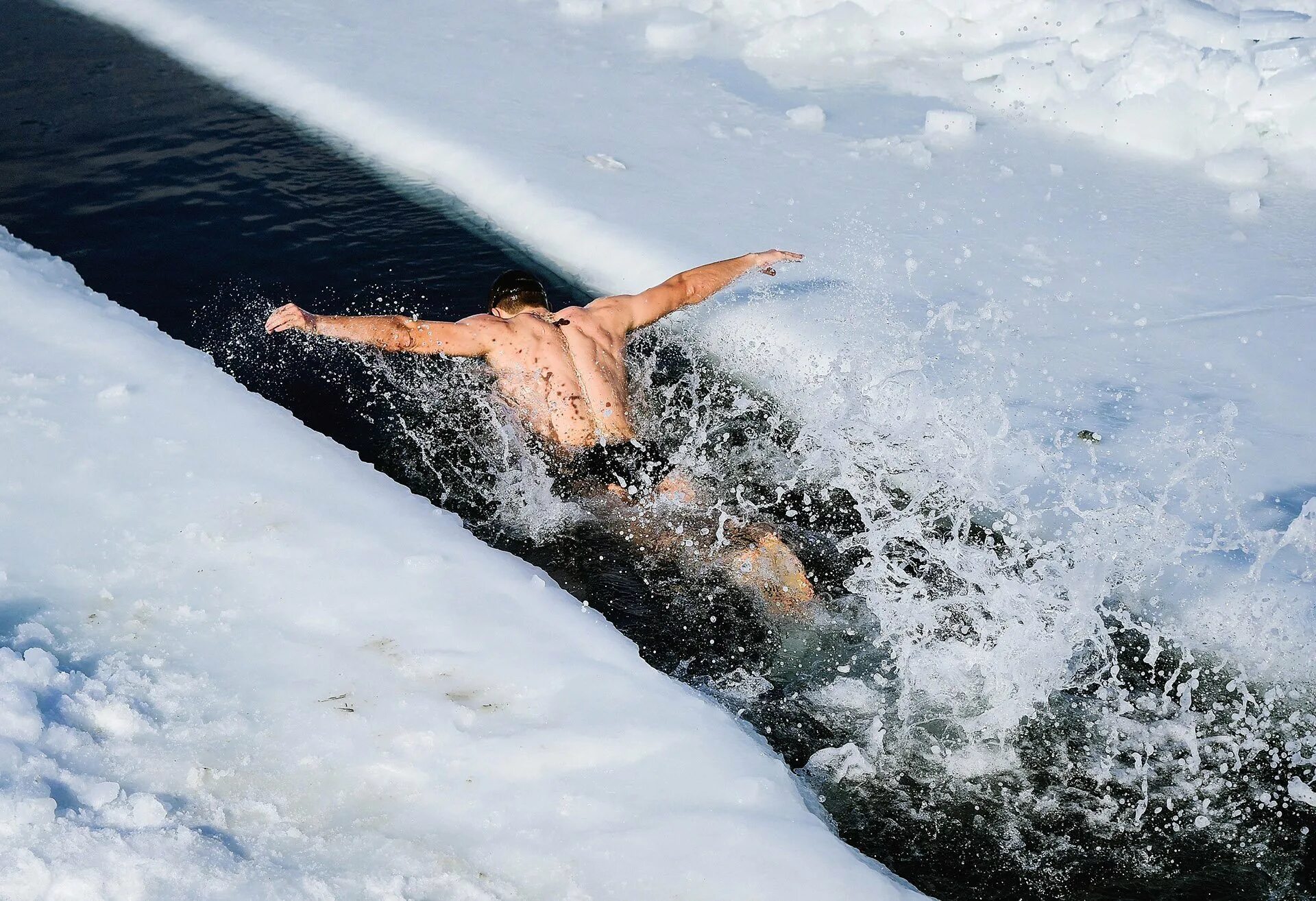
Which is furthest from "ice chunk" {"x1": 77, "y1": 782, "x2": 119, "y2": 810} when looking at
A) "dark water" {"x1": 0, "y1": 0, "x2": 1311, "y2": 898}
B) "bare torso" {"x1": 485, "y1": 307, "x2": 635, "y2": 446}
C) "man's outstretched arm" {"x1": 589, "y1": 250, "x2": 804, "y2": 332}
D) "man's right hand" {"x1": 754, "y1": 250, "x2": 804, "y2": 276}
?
"man's right hand" {"x1": 754, "y1": 250, "x2": 804, "y2": 276}

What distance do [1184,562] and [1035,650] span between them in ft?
2.52

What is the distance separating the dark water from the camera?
293 cm

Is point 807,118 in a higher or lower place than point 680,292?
higher

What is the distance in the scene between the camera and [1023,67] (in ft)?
24.7

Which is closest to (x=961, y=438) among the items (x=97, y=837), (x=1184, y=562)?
(x=1184, y=562)

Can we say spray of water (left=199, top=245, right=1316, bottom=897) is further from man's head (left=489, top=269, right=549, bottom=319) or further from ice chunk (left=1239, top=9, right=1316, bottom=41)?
ice chunk (left=1239, top=9, right=1316, bottom=41)

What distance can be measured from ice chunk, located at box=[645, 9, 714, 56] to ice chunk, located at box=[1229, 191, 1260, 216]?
3.90 metres

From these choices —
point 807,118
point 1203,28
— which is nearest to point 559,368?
point 807,118

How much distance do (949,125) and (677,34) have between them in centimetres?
241

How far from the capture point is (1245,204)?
246 inches

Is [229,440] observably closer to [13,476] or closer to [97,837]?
[13,476]

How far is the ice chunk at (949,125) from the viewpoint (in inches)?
275

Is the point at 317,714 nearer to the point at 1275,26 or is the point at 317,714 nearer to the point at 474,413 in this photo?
the point at 474,413

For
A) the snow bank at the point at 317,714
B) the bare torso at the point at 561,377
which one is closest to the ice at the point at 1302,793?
the snow bank at the point at 317,714
